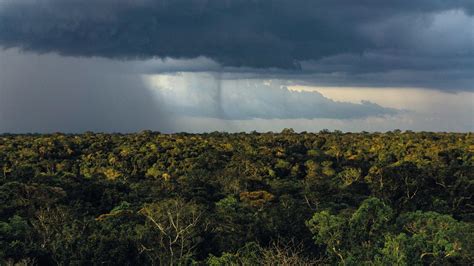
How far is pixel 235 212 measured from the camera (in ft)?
242

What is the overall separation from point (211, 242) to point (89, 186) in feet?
138

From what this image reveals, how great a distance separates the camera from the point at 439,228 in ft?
190

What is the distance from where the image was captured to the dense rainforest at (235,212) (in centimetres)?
5325

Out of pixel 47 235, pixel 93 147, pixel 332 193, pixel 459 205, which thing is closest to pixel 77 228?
pixel 47 235

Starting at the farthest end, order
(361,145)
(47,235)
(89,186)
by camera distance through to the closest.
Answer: (361,145), (89,186), (47,235)

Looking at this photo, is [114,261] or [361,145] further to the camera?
→ [361,145]

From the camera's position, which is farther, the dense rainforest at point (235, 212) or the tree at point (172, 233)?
the tree at point (172, 233)

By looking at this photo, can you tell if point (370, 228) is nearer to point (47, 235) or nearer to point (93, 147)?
point (47, 235)

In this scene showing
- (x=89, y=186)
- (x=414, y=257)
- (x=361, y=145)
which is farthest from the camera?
(x=361, y=145)

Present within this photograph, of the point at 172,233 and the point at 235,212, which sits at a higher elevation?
the point at 235,212

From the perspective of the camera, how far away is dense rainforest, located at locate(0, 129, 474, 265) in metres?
53.2

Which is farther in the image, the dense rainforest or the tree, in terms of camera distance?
the tree

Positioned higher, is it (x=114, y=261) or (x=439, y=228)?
(x=439, y=228)

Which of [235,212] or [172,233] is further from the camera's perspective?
[235,212]
